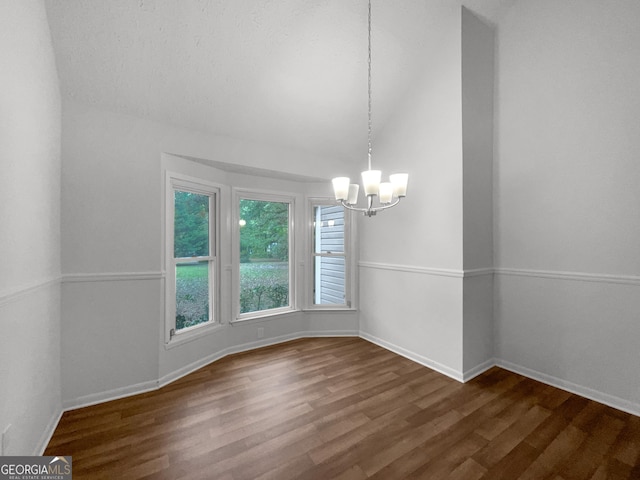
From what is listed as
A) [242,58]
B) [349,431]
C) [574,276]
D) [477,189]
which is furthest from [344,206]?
[574,276]

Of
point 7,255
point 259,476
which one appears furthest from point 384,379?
point 7,255

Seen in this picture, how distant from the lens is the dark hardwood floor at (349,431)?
5.41 ft

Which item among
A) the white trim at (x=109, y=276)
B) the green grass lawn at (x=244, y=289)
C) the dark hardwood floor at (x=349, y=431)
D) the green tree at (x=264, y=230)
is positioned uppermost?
the green tree at (x=264, y=230)

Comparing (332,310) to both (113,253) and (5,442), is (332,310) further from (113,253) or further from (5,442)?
(5,442)

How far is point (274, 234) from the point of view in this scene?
12.4 feet

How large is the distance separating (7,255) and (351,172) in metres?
3.36

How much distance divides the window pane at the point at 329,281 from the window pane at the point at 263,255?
46 centimetres

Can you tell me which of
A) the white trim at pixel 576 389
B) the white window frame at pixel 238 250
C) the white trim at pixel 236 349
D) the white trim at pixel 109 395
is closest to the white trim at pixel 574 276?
the white trim at pixel 576 389

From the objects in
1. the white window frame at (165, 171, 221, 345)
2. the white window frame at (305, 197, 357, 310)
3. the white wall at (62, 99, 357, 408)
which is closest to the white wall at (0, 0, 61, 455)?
the white wall at (62, 99, 357, 408)

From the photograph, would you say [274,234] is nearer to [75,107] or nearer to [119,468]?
[75,107]

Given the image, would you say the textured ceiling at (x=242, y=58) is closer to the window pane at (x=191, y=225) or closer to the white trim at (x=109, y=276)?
the window pane at (x=191, y=225)

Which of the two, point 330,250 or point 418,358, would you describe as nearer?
point 418,358

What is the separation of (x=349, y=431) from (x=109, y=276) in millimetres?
2293

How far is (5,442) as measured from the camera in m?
1.33
